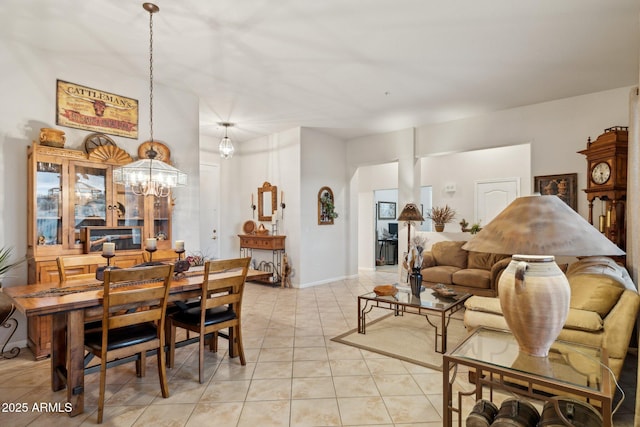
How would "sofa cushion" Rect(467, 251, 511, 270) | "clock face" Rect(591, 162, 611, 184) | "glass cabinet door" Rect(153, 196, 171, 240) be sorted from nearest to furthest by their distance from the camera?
"clock face" Rect(591, 162, 611, 184) → "glass cabinet door" Rect(153, 196, 171, 240) → "sofa cushion" Rect(467, 251, 511, 270)

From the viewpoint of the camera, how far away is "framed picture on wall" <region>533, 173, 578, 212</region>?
4.57m

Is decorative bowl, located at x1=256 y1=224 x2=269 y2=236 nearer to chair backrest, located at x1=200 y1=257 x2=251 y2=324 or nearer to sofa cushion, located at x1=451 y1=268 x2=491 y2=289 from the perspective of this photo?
sofa cushion, located at x1=451 y1=268 x2=491 y2=289

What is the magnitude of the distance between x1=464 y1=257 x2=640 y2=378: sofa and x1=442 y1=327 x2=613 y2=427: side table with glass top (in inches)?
16.1

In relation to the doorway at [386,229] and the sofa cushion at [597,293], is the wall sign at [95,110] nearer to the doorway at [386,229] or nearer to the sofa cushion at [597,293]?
the sofa cushion at [597,293]

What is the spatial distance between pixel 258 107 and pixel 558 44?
3667mm

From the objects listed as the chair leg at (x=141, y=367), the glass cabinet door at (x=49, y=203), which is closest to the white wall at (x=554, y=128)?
the chair leg at (x=141, y=367)

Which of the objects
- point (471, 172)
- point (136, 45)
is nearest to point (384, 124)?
point (471, 172)

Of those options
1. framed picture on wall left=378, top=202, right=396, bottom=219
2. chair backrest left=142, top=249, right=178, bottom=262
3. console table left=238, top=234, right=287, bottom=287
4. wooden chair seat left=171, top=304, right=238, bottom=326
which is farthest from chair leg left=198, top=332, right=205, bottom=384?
framed picture on wall left=378, top=202, right=396, bottom=219

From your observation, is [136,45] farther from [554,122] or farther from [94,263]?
[554,122]

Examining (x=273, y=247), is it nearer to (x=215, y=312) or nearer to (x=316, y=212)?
(x=316, y=212)

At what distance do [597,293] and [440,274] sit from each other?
2.80m

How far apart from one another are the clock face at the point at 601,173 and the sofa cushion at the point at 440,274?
82.3 inches

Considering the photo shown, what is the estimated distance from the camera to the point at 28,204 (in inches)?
129

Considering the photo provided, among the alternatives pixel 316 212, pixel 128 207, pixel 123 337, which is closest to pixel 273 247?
pixel 316 212
